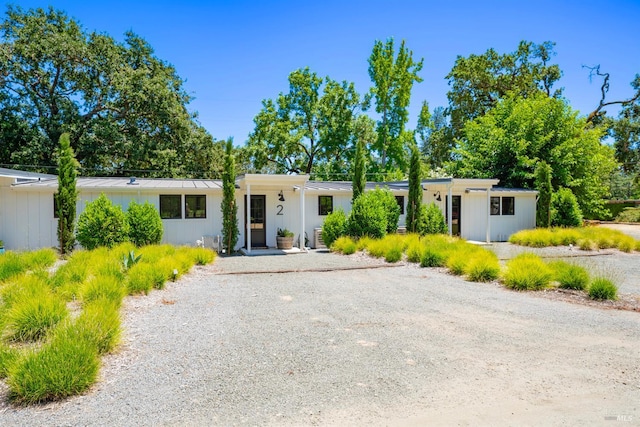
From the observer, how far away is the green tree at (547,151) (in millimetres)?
21406

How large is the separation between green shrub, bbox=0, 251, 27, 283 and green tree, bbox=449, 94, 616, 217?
67.3ft

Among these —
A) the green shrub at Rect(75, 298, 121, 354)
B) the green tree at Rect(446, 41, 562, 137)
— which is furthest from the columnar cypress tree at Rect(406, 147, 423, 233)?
the green tree at Rect(446, 41, 562, 137)

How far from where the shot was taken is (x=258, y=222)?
1493 centimetres

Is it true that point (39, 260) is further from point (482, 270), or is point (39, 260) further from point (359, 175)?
point (359, 175)

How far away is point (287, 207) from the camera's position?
15.2 meters

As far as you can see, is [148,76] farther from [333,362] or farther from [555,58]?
[555,58]

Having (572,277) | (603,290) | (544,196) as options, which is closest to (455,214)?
(544,196)

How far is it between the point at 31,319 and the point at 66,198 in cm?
798

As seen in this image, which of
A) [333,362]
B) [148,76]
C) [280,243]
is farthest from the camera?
[148,76]

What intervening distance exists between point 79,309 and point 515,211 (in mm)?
17590

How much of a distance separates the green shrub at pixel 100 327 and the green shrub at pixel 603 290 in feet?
23.0

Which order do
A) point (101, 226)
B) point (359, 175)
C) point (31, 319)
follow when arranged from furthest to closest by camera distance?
point (359, 175)
point (101, 226)
point (31, 319)

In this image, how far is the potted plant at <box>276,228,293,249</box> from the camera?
14.3 metres

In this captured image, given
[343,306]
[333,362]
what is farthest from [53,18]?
[333,362]
